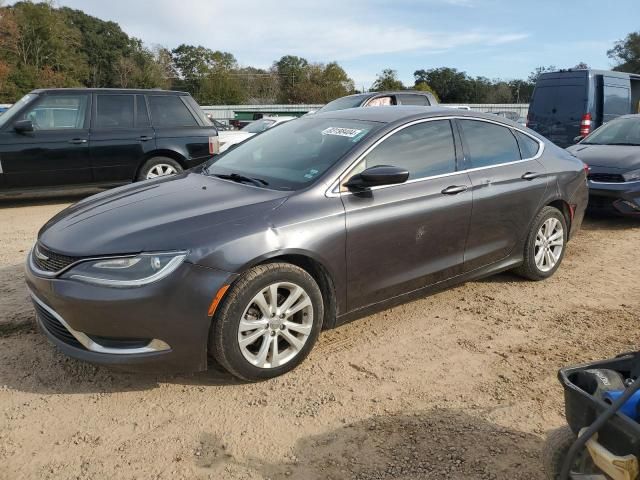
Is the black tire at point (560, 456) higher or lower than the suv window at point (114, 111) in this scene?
lower

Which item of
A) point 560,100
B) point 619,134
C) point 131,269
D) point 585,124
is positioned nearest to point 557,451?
point 131,269

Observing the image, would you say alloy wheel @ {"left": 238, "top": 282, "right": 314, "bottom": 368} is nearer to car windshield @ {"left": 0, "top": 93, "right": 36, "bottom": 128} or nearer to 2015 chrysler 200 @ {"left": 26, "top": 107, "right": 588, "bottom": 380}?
2015 chrysler 200 @ {"left": 26, "top": 107, "right": 588, "bottom": 380}

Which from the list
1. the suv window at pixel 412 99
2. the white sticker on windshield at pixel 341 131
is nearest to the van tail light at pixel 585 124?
the suv window at pixel 412 99

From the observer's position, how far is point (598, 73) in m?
10.6

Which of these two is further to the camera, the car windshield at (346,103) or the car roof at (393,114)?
the car windshield at (346,103)

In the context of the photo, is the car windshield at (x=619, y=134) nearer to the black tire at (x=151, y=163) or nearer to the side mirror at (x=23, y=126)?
the black tire at (x=151, y=163)

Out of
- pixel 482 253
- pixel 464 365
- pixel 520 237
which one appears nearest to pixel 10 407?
pixel 464 365

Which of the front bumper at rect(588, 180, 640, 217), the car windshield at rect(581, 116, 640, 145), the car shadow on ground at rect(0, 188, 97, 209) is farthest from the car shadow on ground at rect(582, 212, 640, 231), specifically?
the car shadow on ground at rect(0, 188, 97, 209)

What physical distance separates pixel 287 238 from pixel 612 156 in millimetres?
6029

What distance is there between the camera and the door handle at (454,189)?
385 cm

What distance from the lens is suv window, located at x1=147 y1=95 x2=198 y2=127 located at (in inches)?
332

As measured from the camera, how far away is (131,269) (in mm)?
2730

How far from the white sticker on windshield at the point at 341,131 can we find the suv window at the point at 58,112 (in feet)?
17.7

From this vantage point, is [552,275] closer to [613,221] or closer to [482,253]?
[482,253]
